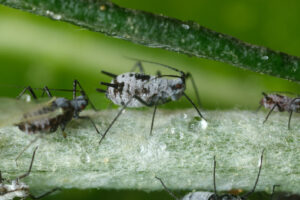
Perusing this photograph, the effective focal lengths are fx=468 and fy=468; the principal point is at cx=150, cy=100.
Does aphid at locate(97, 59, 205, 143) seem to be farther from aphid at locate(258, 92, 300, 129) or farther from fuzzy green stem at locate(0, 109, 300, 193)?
fuzzy green stem at locate(0, 109, 300, 193)

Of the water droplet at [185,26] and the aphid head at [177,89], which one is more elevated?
the water droplet at [185,26]

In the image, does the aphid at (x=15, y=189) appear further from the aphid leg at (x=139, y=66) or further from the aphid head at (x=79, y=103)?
the aphid leg at (x=139, y=66)

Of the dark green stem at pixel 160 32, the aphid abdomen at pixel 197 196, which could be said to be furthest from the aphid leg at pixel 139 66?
the dark green stem at pixel 160 32

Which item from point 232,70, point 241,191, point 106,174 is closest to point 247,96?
point 232,70

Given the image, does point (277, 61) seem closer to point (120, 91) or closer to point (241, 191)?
point (241, 191)

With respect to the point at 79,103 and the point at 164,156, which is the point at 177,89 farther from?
the point at 164,156

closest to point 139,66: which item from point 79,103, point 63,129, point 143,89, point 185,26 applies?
point 143,89

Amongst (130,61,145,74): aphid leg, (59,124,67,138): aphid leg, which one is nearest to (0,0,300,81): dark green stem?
(59,124,67,138): aphid leg
